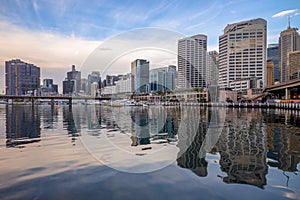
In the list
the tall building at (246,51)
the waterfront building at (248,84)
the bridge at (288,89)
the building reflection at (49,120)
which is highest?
the tall building at (246,51)

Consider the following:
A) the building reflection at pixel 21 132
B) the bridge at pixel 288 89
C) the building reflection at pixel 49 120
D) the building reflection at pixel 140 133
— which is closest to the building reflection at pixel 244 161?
the building reflection at pixel 140 133

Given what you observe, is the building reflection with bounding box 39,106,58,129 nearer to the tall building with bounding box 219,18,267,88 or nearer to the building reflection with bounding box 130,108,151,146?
the building reflection with bounding box 130,108,151,146

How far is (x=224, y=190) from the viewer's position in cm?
739

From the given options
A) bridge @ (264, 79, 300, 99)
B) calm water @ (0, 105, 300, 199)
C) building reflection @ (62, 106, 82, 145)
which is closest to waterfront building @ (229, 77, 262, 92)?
bridge @ (264, 79, 300, 99)

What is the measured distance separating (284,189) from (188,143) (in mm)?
8216

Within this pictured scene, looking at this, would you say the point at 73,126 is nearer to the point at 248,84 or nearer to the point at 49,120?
the point at 49,120

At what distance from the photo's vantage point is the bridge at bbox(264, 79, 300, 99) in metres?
85.0

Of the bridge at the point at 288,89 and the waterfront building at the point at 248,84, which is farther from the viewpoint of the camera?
the waterfront building at the point at 248,84

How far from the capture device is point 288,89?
96688mm

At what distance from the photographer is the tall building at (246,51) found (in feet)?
550

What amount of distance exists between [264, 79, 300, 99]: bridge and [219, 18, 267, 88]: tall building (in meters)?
42.2

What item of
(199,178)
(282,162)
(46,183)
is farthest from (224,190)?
(46,183)

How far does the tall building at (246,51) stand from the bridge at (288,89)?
138 ft

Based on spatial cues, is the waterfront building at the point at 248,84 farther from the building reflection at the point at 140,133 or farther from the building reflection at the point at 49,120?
the building reflection at the point at 140,133
